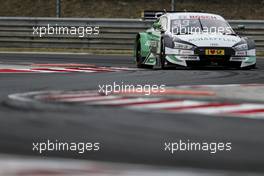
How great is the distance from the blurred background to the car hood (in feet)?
70.0

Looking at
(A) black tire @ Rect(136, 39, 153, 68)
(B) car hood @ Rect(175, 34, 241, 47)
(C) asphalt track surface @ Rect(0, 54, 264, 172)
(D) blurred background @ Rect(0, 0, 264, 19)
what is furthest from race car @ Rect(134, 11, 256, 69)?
(D) blurred background @ Rect(0, 0, 264, 19)

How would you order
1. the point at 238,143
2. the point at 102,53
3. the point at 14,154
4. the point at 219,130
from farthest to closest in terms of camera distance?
1. the point at 102,53
2. the point at 219,130
3. the point at 238,143
4. the point at 14,154

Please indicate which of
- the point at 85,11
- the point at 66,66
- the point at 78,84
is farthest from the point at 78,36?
the point at 85,11

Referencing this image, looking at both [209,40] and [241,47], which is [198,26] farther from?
[241,47]

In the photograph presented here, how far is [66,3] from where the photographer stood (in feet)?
124

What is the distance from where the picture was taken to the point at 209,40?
13922 millimetres

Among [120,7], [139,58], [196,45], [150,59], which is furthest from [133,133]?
[120,7]

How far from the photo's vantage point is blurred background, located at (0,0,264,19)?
36094 millimetres

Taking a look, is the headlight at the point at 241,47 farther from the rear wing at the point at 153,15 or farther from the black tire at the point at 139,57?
the rear wing at the point at 153,15

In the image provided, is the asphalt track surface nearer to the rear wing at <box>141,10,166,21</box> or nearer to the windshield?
the windshield

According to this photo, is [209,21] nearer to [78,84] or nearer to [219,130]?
[78,84]

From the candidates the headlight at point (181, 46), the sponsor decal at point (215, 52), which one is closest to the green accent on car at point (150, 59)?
the headlight at point (181, 46)

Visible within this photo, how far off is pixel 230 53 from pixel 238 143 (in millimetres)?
8673

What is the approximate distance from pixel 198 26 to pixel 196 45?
0.89 metres
